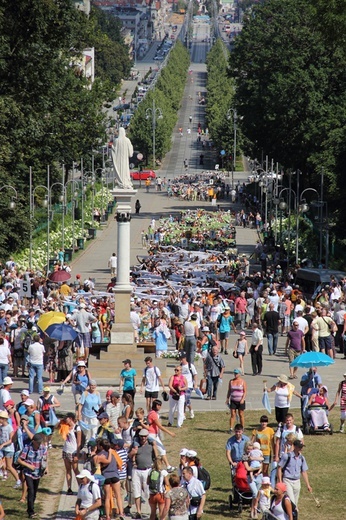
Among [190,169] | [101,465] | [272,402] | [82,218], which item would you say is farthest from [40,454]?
[190,169]

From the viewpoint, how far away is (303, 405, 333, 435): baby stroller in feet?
98.9

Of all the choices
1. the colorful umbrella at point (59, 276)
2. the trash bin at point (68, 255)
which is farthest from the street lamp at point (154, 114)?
the colorful umbrella at point (59, 276)

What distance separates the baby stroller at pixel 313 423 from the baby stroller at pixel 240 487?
5599 mm

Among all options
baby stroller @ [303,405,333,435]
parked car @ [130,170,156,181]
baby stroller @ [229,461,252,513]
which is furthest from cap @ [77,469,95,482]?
parked car @ [130,170,156,181]

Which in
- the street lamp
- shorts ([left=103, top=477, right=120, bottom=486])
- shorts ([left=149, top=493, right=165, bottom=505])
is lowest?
shorts ([left=149, top=493, right=165, bottom=505])

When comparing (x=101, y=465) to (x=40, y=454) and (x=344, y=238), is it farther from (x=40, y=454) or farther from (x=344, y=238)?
(x=344, y=238)

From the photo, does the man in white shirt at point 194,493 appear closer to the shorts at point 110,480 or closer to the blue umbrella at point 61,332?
the shorts at point 110,480

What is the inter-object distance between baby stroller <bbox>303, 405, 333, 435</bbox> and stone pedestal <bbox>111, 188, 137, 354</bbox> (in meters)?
7.44

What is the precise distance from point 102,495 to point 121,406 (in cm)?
491

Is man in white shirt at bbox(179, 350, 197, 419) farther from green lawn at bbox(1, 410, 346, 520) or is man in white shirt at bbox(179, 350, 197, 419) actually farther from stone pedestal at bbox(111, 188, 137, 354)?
stone pedestal at bbox(111, 188, 137, 354)

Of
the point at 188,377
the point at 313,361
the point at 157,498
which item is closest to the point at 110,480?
the point at 157,498

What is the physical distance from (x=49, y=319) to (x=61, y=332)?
138 cm

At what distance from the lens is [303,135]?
7588cm

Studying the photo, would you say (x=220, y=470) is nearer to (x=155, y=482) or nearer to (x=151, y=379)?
(x=151, y=379)
